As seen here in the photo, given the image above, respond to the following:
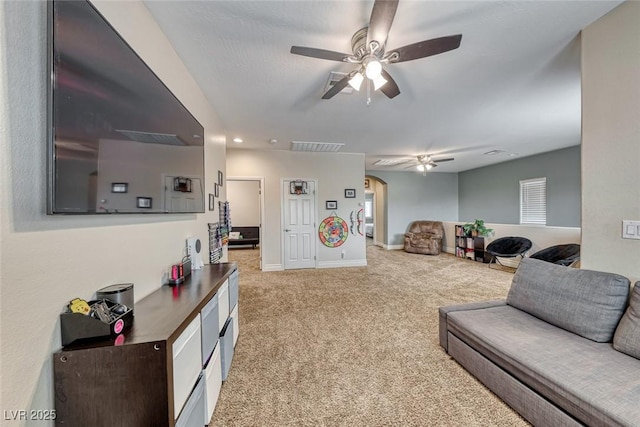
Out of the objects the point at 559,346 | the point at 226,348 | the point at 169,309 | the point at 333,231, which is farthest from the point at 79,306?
the point at 333,231

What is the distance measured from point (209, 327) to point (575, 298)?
8.16 feet

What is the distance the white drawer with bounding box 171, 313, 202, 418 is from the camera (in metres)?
1.04

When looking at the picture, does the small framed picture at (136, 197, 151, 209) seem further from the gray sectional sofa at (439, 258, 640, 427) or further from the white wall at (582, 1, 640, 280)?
the white wall at (582, 1, 640, 280)

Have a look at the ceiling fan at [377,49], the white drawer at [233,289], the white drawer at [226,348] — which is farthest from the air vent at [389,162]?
the white drawer at [226,348]

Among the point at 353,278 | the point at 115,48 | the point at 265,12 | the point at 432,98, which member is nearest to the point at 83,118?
the point at 115,48

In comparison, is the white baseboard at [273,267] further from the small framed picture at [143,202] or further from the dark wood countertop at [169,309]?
the small framed picture at [143,202]

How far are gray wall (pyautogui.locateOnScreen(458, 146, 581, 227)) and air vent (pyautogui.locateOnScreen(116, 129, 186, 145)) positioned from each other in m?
7.20

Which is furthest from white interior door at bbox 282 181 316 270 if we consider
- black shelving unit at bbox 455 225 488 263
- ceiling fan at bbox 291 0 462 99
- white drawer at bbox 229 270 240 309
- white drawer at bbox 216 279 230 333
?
black shelving unit at bbox 455 225 488 263

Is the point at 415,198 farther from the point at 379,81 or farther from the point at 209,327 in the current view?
the point at 209,327

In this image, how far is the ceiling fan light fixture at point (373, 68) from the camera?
1.71 metres

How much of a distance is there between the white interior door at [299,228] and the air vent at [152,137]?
11.3ft

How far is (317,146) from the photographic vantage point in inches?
194

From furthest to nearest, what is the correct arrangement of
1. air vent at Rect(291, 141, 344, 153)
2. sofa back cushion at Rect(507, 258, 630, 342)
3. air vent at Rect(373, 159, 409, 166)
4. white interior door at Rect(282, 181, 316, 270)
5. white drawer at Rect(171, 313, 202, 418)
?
air vent at Rect(373, 159, 409, 166) → white interior door at Rect(282, 181, 316, 270) → air vent at Rect(291, 141, 344, 153) → sofa back cushion at Rect(507, 258, 630, 342) → white drawer at Rect(171, 313, 202, 418)

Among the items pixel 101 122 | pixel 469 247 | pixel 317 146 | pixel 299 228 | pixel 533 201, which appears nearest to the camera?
pixel 101 122
